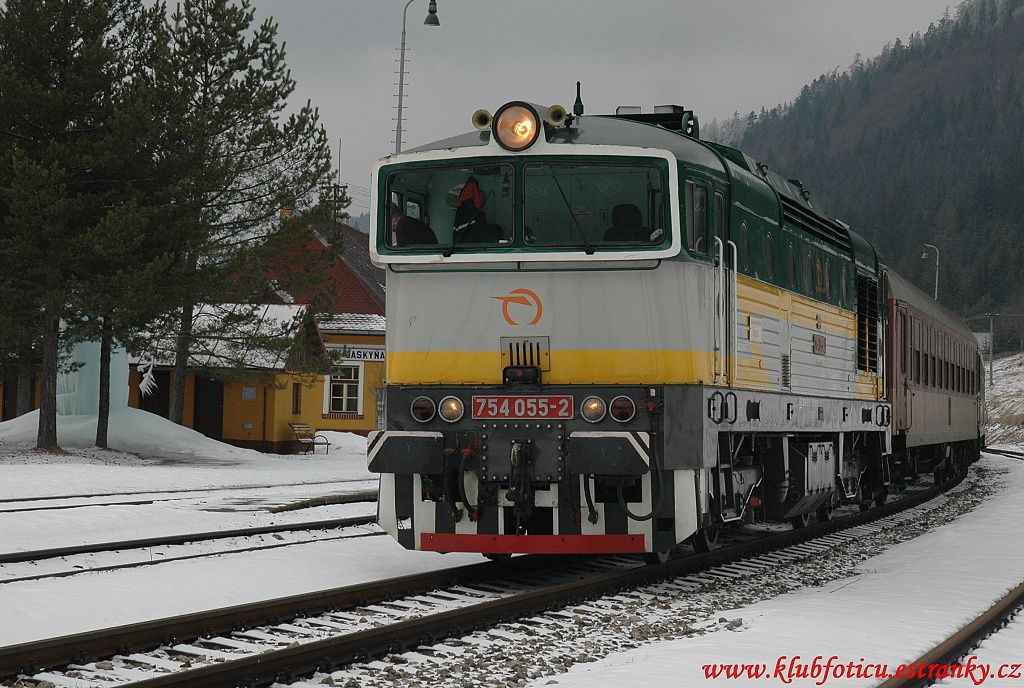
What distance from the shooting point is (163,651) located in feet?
24.0

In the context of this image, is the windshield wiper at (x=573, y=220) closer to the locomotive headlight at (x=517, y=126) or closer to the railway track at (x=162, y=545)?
the locomotive headlight at (x=517, y=126)

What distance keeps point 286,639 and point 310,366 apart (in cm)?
2409

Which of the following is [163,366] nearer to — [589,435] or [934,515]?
[934,515]

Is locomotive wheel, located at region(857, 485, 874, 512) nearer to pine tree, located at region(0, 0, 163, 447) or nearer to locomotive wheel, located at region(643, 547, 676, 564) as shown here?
locomotive wheel, located at region(643, 547, 676, 564)

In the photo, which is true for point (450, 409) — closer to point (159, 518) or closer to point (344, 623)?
point (344, 623)

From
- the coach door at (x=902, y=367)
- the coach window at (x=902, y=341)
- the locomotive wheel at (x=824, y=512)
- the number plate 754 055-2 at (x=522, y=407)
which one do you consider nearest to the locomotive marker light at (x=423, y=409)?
the number plate 754 055-2 at (x=522, y=407)

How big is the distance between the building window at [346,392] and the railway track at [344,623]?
31.3 meters

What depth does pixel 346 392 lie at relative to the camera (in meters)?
43.0

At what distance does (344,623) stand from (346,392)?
34.9 m

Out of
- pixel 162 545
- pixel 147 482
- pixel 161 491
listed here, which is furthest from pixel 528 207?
pixel 147 482

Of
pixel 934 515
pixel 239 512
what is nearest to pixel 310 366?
pixel 239 512

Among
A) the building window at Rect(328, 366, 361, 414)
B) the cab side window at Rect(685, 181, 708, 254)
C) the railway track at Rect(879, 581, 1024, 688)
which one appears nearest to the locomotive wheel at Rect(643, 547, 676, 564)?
the cab side window at Rect(685, 181, 708, 254)

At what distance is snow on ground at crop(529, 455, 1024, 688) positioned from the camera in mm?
6895

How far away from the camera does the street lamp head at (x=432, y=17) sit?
32812 mm
